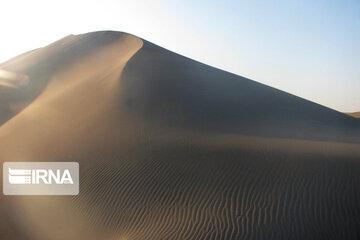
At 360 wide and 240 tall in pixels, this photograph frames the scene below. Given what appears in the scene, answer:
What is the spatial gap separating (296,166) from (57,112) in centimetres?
1356

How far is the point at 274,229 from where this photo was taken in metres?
6.55

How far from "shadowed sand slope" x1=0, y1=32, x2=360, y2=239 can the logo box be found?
31 centimetres

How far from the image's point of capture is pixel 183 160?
993cm

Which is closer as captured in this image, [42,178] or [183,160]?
[183,160]

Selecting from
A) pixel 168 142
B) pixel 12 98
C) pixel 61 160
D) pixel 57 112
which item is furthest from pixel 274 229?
pixel 12 98

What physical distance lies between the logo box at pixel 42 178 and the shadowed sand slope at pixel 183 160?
0.31 metres

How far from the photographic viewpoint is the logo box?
997 cm

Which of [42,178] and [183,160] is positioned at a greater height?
[183,160]

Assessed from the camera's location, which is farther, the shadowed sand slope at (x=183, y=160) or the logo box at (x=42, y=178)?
the logo box at (x=42, y=178)

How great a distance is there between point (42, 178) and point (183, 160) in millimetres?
4712

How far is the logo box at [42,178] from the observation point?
9.97 meters

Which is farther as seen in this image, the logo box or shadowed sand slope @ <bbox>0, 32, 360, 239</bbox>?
the logo box

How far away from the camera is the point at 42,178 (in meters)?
10.6

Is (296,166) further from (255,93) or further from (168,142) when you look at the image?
(255,93)
